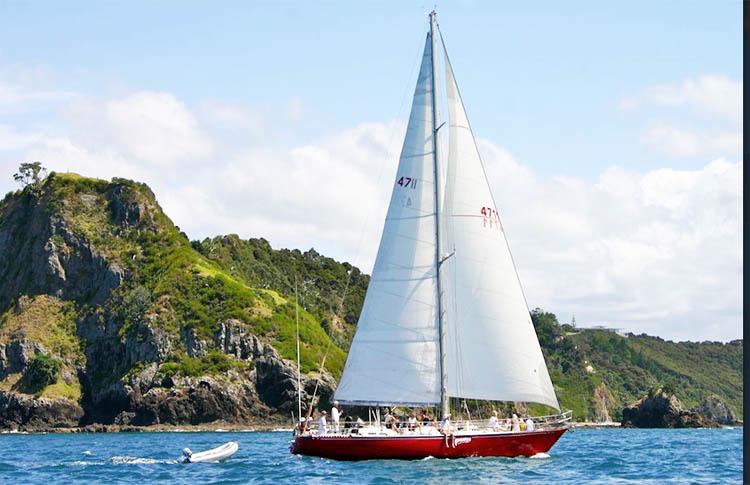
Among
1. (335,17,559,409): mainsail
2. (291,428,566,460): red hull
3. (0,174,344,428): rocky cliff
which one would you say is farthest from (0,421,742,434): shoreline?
(335,17,559,409): mainsail

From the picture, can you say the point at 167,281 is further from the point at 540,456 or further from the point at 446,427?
the point at 446,427

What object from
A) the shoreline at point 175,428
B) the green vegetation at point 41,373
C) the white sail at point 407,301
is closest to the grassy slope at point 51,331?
the green vegetation at point 41,373

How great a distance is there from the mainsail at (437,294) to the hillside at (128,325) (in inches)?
3042

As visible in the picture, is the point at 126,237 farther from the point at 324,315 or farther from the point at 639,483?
the point at 639,483

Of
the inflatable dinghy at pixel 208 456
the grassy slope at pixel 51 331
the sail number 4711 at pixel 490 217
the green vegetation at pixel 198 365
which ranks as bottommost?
the inflatable dinghy at pixel 208 456

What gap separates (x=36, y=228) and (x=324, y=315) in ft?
149

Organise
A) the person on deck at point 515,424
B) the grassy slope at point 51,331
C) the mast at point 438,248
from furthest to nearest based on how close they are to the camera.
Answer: the grassy slope at point 51,331, the person on deck at point 515,424, the mast at point 438,248

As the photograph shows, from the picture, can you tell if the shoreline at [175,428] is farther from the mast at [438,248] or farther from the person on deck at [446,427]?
the person on deck at [446,427]

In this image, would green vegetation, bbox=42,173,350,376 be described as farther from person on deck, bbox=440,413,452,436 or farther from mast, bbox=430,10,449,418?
person on deck, bbox=440,413,452,436

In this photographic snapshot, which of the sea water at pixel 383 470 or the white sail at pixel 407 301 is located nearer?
the sea water at pixel 383 470

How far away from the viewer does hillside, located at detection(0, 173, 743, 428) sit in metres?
135

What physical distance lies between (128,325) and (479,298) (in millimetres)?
104455

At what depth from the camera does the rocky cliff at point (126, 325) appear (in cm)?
13488

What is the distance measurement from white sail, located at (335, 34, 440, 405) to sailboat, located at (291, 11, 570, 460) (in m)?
0.04
